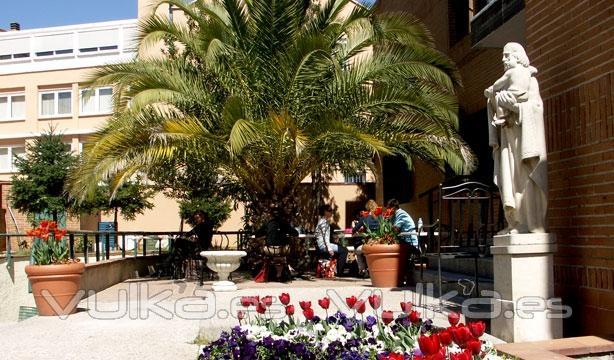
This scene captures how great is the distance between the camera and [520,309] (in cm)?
636

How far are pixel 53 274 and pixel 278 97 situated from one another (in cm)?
543

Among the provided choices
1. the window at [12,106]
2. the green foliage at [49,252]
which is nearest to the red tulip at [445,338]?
the green foliage at [49,252]

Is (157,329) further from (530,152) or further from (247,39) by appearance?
(247,39)

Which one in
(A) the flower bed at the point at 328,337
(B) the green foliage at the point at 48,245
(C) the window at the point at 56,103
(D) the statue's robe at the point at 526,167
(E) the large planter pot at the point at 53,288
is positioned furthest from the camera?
(C) the window at the point at 56,103

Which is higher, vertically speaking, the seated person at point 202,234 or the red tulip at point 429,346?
the seated person at point 202,234

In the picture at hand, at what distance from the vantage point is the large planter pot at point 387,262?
11125mm

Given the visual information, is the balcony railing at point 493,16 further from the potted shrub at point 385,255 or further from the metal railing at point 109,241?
the metal railing at point 109,241

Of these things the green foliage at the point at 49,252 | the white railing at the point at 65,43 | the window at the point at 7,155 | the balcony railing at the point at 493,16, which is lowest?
the green foliage at the point at 49,252

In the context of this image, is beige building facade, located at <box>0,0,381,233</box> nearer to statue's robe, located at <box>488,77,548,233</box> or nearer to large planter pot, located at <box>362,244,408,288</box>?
large planter pot, located at <box>362,244,408,288</box>

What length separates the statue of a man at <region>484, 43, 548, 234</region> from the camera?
6.45 m

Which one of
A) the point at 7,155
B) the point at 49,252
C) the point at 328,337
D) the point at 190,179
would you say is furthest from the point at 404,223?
the point at 7,155

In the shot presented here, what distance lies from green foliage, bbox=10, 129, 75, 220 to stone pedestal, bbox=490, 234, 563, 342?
82.4 feet

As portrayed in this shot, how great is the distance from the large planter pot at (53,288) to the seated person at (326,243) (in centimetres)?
554

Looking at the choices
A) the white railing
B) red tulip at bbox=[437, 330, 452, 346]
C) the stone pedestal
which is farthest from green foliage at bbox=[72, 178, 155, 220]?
red tulip at bbox=[437, 330, 452, 346]
